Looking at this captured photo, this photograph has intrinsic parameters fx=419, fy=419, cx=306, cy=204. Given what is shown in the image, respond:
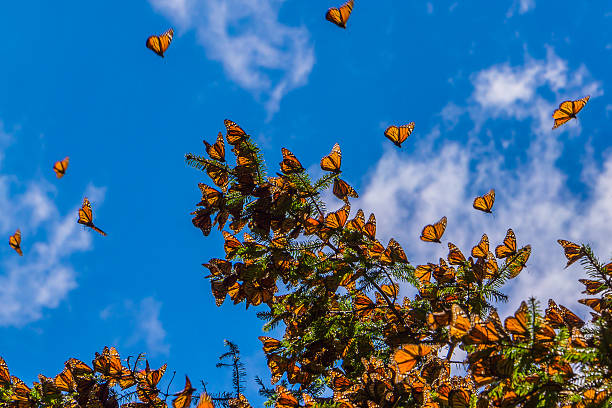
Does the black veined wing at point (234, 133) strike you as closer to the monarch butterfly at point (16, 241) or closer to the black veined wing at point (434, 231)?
the black veined wing at point (434, 231)

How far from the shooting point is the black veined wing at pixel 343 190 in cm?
251

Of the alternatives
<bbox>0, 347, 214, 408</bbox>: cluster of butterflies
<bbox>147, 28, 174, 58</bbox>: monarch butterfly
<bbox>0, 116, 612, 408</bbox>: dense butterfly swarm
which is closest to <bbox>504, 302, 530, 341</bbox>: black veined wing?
<bbox>0, 116, 612, 408</bbox>: dense butterfly swarm

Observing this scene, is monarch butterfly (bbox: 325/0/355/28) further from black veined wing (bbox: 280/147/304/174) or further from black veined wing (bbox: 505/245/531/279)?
black veined wing (bbox: 505/245/531/279)

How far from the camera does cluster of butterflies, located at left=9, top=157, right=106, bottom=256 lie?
2.77 m

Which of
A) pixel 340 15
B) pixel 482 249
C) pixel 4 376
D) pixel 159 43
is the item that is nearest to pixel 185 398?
pixel 4 376

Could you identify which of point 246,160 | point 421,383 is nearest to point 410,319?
point 421,383

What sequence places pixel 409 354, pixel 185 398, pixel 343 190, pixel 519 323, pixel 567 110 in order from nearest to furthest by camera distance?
1. pixel 519 323
2. pixel 409 354
3. pixel 185 398
4. pixel 343 190
5. pixel 567 110

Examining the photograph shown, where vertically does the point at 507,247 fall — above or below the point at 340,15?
below

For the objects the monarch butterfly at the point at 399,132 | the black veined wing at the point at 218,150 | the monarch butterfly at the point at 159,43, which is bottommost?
the black veined wing at the point at 218,150

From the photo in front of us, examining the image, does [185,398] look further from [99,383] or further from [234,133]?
[234,133]

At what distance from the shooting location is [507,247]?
2562 mm

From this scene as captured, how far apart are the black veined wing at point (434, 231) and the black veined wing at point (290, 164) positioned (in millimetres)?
933

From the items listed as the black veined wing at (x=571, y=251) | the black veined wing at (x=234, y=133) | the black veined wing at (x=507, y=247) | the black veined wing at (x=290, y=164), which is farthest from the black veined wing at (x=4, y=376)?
the black veined wing at (x=571, y=251)

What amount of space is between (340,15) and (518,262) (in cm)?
245
